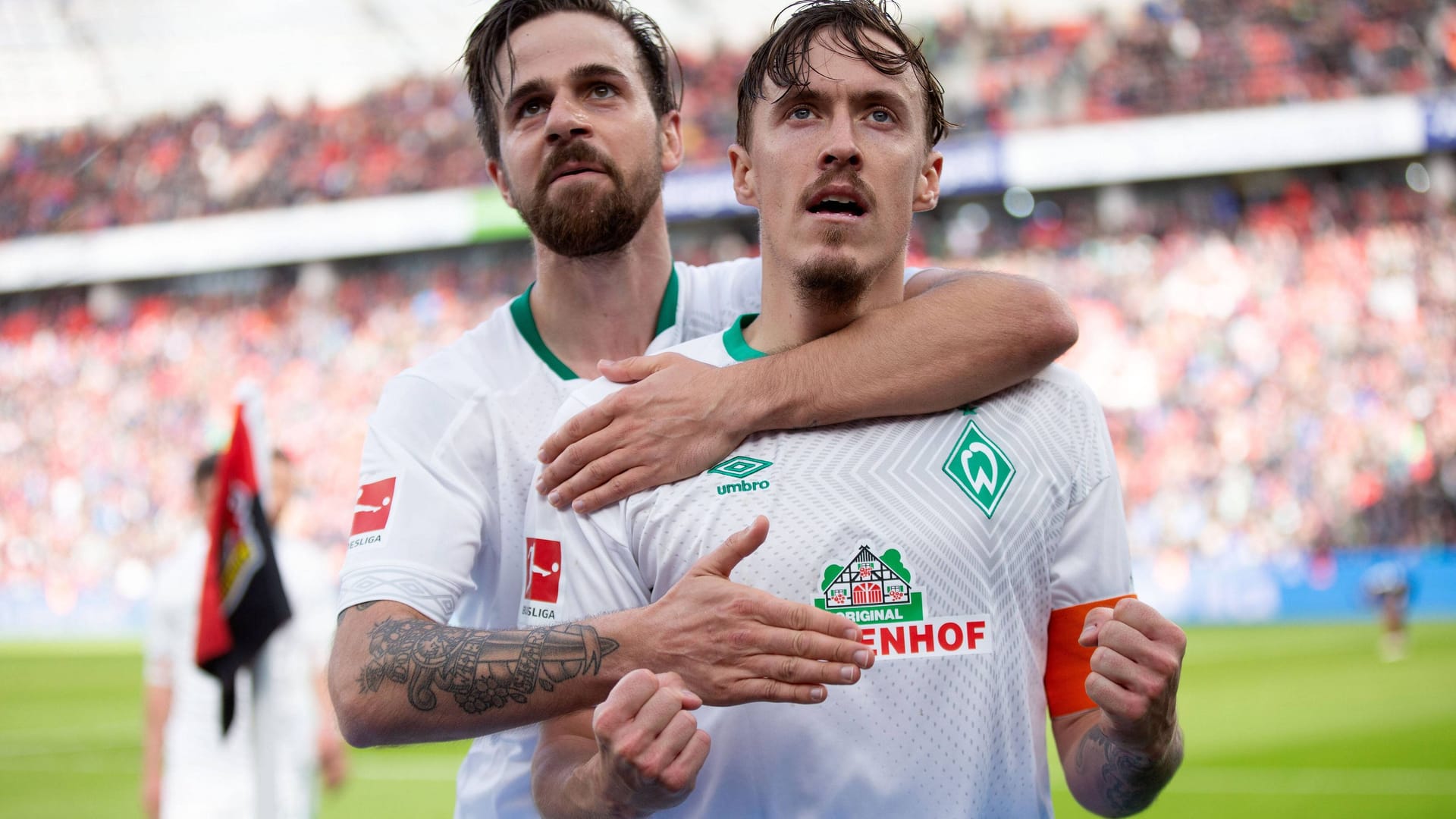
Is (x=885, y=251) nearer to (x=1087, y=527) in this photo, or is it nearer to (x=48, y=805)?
(x=1087, y=527)

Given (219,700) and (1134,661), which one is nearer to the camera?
(1134,661)

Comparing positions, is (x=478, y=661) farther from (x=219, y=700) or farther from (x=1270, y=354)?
(x=1270, y=354)

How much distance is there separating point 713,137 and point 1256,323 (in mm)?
10059

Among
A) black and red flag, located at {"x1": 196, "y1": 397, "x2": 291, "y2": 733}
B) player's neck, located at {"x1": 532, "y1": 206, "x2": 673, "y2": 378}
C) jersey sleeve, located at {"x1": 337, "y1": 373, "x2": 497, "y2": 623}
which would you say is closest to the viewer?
jersey sleeve, located at {"x1": 337, "y1": 373, "x2": 497, "y2": 623}

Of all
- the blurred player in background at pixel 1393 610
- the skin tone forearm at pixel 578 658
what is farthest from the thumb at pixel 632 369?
the blurred player in background at pixel 1393 610

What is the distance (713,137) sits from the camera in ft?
76.1

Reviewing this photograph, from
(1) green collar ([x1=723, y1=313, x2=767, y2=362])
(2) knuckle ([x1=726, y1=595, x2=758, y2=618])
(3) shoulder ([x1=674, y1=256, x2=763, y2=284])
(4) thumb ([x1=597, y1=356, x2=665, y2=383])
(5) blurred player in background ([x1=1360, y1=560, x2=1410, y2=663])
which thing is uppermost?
(5) blurred player in background ([x1=1360, y1=560, x2=1410, y2=663])

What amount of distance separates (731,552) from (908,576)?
0.36 meters

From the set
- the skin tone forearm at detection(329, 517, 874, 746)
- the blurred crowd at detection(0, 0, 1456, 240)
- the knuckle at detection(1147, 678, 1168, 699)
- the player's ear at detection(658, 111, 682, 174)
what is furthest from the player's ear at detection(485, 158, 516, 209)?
the blurred crowd at detection(0, 0, 1456, 240)

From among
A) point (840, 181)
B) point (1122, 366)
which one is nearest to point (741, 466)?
point (840, 181)

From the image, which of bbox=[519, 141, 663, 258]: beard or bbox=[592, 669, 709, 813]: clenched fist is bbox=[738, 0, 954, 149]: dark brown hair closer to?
bbox=[519, 141, 663, 258]: beard

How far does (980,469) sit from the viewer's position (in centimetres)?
215

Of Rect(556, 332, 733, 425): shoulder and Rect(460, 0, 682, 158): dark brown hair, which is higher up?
Rect(460, 0, 682, 158): dark brown hair

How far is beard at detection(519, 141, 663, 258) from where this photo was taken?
262 centimetres
